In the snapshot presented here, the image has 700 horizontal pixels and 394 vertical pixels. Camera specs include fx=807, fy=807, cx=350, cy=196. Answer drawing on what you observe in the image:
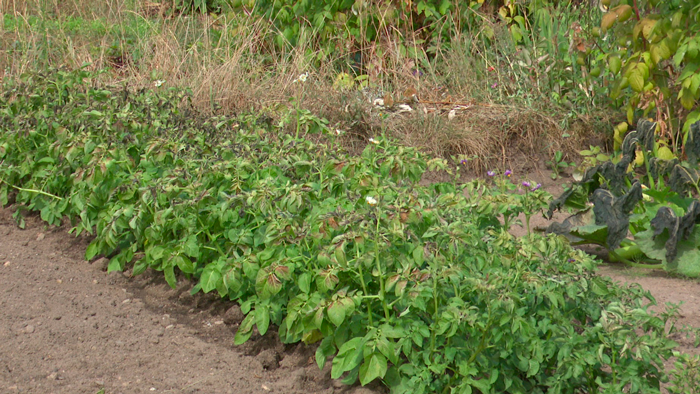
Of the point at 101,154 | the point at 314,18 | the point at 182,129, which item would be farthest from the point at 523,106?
the point at 101,154

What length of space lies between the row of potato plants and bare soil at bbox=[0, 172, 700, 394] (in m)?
0.12

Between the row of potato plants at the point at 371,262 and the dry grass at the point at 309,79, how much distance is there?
1462 millimetres

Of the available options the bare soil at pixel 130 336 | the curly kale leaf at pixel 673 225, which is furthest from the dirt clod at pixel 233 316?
the curly kale leaf at pixel 673 225

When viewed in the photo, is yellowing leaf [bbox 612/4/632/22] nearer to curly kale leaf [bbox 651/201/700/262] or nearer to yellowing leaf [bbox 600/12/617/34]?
yellowing leaf [bbox 600/12/617/34]

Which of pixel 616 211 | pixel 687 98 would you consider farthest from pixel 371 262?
pixel 687 98

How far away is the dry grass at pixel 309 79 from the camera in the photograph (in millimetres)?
5812

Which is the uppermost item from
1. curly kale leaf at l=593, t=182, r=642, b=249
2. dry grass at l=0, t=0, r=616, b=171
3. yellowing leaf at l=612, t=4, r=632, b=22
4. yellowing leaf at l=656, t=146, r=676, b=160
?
yellowing leaf at l=612, t=4, r=632, b=22

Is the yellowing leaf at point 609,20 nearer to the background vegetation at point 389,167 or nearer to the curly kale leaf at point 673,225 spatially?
the background vegetation at point 389,167

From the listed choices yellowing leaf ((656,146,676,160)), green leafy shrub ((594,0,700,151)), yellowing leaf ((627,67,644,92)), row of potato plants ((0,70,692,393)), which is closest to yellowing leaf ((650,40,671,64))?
green leafy shrub ((594,0,700,151))

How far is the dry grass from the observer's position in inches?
229

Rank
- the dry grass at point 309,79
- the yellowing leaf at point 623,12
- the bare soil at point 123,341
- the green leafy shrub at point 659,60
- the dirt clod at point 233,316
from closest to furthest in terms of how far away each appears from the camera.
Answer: the bare soil at point 123,341 < the dirt clod at point 233,316 < the green leafy shrub at point 659,60 < the yellowing leaf at point 623,12 < the dry grass at point 309,79

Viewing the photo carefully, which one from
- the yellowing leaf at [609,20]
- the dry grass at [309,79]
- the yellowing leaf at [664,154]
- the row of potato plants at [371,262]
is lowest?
the dry grass at [309,79]

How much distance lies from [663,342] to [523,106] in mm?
3785

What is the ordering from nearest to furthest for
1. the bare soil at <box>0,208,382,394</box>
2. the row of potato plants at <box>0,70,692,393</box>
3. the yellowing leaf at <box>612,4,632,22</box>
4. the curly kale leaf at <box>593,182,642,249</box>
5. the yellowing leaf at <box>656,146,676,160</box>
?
the row of potato plants at <box>0,70,692,393</box> → the bare soil at <box>0,208,382,394</box> → the curly kale leaf at <box>593,182,642,249</box> → the yellowing leaf at <box>612,4,632,22</box> → the yellowing leaf at <box>656,146,676,160</box>
